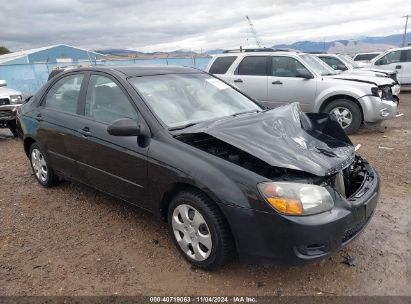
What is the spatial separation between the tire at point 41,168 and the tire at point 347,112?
18.6ft

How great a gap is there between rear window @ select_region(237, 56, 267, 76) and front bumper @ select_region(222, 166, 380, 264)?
6388mm

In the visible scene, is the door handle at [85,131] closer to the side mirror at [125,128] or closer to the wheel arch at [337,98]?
the side mirror at [125,128]

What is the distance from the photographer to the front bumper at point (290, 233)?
256 centimetres

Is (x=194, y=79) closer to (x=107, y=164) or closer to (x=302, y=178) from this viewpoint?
(x=107, y=164)

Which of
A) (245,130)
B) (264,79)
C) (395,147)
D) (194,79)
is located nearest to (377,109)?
(395,147)

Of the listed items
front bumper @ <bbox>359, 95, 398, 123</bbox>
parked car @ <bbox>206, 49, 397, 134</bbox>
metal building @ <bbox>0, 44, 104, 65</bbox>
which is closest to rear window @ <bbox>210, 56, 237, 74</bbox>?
parked car @ <bbox>206, 49, 397, 134</bbox>

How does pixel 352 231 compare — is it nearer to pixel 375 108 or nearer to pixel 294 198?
pixel 294 198

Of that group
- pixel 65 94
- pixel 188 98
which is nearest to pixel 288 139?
pixel 188 98

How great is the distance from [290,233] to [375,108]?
6068mm

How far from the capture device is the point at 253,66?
8.90 meters

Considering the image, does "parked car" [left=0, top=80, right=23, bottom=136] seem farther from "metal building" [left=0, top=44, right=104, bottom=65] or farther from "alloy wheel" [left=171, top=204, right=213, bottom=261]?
"metal building" [left=0, top=44, right=104, bottom=65]

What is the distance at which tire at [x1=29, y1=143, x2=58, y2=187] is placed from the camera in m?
4.86

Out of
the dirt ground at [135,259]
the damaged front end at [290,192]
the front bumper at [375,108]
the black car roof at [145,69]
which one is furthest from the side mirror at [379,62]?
the damaged front end at [290,192]

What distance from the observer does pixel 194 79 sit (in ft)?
13.5
